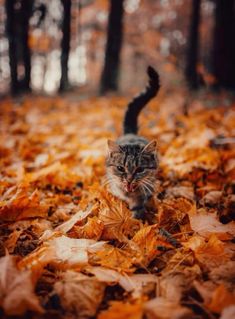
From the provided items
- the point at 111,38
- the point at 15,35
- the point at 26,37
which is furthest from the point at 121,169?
the point at 26,37

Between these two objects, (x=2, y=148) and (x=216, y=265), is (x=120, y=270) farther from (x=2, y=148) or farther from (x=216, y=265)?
(x=2, y=148)

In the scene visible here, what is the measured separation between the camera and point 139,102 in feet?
11.7

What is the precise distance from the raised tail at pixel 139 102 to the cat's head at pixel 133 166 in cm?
84

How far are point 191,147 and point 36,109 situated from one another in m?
5.49

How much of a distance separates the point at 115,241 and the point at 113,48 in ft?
31.3

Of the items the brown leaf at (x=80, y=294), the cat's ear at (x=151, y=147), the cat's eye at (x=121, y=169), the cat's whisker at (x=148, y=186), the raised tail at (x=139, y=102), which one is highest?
the raised tail at (x=139, y=102)

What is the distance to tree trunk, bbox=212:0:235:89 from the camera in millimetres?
8320

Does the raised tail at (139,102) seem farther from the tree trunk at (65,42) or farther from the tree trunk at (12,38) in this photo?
the tree trunk at (65,42)

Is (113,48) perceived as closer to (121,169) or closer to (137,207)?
(121,169)

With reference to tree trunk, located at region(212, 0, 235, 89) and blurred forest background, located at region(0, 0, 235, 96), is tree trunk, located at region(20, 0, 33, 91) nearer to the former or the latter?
blurred forest background, located at region(0, 0, 235, 96)

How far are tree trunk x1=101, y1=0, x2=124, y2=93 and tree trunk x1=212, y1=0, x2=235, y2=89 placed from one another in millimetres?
3347

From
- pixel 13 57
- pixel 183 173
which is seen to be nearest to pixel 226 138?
pixel 183 173

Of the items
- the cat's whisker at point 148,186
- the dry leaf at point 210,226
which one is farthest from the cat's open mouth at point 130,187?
the dry leaf at point 210,226

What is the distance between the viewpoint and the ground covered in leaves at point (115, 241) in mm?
1313
